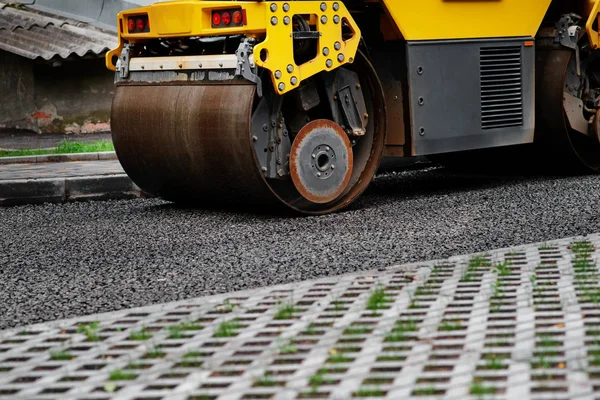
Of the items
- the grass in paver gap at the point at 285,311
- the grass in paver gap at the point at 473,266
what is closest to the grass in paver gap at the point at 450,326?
the grass in paver gap at the point at 285,311

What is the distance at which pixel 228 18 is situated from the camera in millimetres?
8039

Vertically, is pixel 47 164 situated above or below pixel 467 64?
below

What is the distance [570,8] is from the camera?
1048cm

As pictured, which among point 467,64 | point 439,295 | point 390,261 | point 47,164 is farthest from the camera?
point 47,164

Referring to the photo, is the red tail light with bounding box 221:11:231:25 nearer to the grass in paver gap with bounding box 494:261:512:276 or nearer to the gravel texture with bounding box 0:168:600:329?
the gravel texture with bounding box 0:168:600:329

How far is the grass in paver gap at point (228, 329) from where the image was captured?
4.64 meters

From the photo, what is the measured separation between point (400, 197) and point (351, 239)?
232 cm

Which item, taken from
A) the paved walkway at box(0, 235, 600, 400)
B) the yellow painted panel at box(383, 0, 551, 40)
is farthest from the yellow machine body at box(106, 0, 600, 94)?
the paved walkway at box(0, 235, 600, 400)

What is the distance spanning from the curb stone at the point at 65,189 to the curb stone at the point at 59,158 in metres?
2.25

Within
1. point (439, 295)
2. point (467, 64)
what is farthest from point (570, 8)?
point (439, 295)

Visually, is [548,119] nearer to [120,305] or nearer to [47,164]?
[47,164]

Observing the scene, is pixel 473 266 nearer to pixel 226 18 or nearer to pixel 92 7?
pixel 226 18

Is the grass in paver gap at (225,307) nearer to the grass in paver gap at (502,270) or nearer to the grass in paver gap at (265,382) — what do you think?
the grass in paver gap at (265,382)

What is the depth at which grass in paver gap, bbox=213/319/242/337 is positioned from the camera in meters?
4.64
